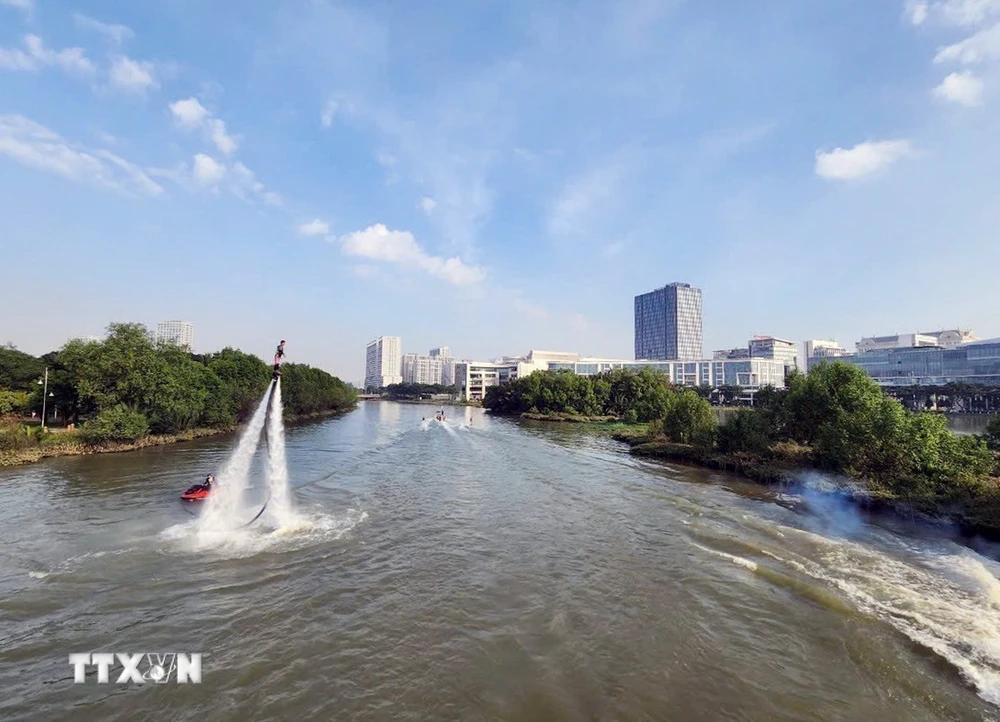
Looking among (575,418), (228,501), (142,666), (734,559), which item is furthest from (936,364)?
(142,666)

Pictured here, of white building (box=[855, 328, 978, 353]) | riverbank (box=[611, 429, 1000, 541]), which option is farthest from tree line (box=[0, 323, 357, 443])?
white building (box=[855, 328, 978, 353])

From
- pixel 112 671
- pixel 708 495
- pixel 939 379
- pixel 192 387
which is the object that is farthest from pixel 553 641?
pixel 939 379

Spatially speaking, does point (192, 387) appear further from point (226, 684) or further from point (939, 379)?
point (939, 379)

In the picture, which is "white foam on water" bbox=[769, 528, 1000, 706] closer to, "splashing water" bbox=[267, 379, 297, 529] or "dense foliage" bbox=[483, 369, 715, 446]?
"splashing water" bbox=[267, 379, 297, 529]

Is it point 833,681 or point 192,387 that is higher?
point 192,387

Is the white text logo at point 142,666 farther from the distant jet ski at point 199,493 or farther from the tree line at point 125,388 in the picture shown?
the tree line at point 125,388

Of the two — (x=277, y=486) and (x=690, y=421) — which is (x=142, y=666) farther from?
(x=690, y=421)
